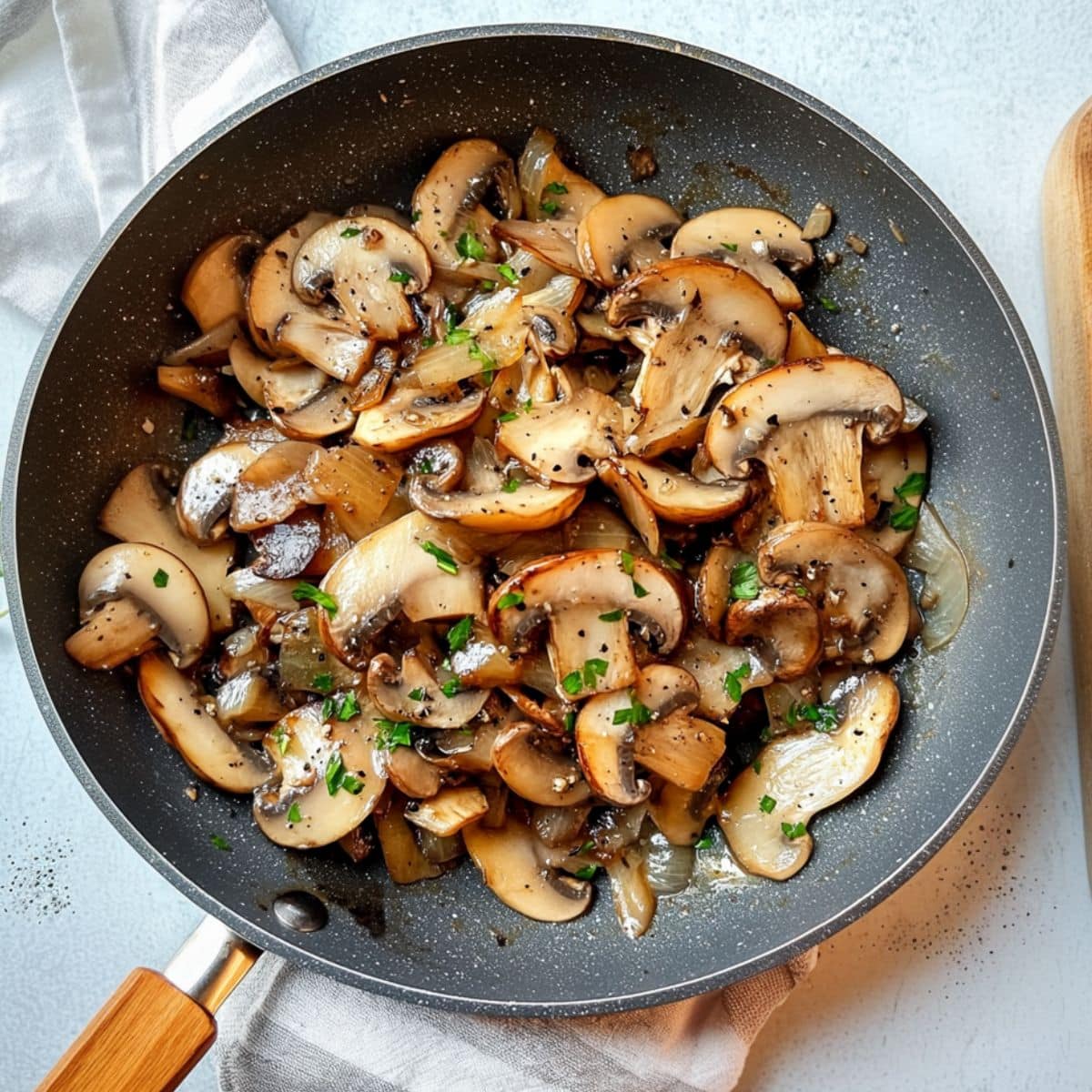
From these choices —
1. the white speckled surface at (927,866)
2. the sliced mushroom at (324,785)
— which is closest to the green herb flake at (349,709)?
the sliced mushroom at (324,785)

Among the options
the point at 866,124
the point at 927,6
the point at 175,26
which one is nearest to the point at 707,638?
the point at 866,124

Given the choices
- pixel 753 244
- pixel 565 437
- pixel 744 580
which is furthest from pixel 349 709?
pixel 753 244

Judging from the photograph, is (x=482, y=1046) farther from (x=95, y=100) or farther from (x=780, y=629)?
(x=95, y=100)

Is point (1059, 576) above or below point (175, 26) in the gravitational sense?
below

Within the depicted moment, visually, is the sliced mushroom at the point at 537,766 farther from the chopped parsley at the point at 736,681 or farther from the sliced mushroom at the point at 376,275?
the sliced mushroom at the point at 376,275

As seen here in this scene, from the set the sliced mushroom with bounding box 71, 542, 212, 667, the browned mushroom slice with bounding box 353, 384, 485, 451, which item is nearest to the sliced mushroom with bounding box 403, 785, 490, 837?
the sliced mushroom with bounding box 71, 542, 212, 667

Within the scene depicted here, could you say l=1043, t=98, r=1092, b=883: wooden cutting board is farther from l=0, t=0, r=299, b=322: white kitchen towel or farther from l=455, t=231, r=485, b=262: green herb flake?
l=0, t=0, r=299, b=322: white kitchen towel

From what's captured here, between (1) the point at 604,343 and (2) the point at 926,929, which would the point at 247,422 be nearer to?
(1) the point at 604,343
